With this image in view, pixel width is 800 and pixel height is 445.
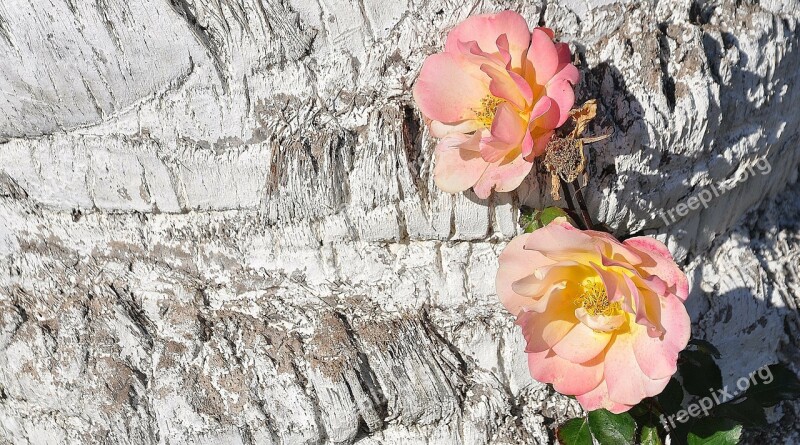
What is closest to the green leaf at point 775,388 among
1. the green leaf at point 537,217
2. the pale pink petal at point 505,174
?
the green leaf at point 537,217

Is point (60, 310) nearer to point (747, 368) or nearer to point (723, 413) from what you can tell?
point (723, 413)

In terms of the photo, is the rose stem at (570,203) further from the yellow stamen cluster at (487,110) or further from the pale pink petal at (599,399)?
the pale pink petal at (599,399)

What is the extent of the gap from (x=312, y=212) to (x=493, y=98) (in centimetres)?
42

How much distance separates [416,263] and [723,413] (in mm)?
640

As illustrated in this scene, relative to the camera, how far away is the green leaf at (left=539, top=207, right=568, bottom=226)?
3.79 ft

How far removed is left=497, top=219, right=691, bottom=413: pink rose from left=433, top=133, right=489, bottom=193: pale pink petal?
125mm

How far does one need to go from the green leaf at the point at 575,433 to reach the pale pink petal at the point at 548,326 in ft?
1.06

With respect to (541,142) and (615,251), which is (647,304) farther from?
(541,142)

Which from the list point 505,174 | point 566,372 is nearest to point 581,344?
point 566,372

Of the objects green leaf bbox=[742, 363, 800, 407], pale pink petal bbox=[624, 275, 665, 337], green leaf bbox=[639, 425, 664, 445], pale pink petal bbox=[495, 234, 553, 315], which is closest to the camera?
pale pink petal bbox=[624, 275, 665, 337]

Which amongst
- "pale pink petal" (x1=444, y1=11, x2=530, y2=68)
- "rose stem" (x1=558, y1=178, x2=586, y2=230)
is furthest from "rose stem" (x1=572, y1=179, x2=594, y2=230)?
"pale pink petal" (x1=444, y1=11, x2=530, y2=68)

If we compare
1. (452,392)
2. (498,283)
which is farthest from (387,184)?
(452,392)

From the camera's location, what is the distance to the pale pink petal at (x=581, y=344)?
106cm

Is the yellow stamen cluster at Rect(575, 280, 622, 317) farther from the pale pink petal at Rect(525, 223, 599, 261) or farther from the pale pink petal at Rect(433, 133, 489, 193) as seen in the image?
the pale pink petal at Rect(433, 133, 489, 193)
